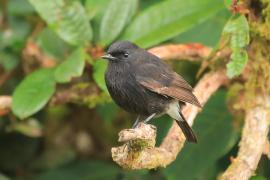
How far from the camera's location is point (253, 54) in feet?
13.9

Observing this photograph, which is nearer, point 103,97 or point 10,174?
point 103,97

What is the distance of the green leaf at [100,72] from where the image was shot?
407 centimetres

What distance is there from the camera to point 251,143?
3.79 meters

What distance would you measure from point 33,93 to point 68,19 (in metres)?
0.55

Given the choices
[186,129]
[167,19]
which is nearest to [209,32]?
[167,19]

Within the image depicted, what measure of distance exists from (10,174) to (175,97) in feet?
6.15

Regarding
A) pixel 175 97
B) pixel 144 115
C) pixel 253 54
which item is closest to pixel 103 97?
pixel 144 115

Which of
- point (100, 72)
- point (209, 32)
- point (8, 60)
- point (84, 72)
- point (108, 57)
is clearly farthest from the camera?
point (8, 60)

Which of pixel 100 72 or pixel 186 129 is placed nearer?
pixel 186 129

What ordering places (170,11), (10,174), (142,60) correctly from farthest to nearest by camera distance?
(10,174) → (170,11) → (142,60)

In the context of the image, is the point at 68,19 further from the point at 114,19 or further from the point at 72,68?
the point at 72,68

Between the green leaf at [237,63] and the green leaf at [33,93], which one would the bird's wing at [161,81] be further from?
the green leaf at [33,93]

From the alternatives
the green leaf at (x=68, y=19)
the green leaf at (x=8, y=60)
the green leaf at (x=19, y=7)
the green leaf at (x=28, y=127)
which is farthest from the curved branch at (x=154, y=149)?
the green leaf at (x=19, y=7)

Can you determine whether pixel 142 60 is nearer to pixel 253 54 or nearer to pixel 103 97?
pixel 103 97
